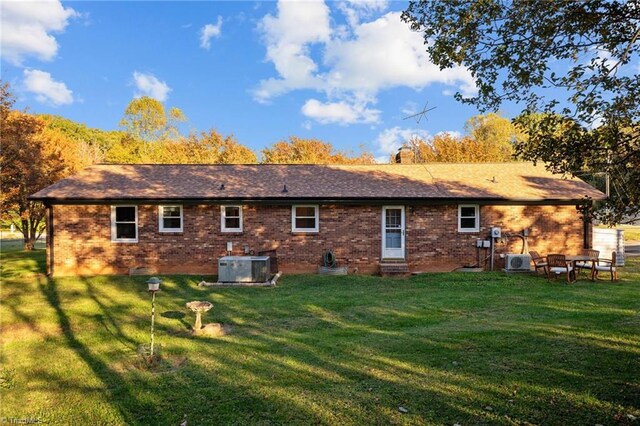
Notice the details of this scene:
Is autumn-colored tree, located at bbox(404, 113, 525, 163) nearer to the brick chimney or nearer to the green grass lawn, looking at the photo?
the brick chimney

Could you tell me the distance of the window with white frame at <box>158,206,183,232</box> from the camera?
46.6 ft

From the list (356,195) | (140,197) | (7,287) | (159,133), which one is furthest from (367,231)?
(159,133)

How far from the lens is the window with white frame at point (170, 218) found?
1421cm

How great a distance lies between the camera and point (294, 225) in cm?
1437

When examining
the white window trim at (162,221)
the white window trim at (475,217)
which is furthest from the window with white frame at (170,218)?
the white window trim at (475,217)

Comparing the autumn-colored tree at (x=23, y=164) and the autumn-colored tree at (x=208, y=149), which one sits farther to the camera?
the autumn-colored tree at (x=208, y=149)

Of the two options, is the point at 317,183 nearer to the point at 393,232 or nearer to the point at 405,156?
the point at 393,232

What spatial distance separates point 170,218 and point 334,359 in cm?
1037

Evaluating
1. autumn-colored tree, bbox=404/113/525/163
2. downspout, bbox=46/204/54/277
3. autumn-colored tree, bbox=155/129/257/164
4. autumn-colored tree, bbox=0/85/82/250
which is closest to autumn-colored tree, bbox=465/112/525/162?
autumn-colored tree, bbox=404/113/525/163

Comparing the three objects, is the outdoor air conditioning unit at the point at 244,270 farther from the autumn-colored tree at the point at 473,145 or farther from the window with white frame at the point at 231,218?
the autumn-colored tree at the point at 473,145

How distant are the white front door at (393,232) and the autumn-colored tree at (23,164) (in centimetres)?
1452

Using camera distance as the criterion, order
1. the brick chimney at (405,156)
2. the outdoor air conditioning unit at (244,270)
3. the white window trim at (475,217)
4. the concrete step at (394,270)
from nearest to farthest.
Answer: the outdoor air conditioning unit at (244,270) → the concrete step at (394,270) → the white window trim at (475,217) → the brick chimney at (405,156)

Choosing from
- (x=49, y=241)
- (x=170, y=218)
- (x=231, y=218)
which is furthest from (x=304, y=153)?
(x=49, y=241)

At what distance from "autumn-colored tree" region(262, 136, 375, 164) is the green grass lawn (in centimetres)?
3007
